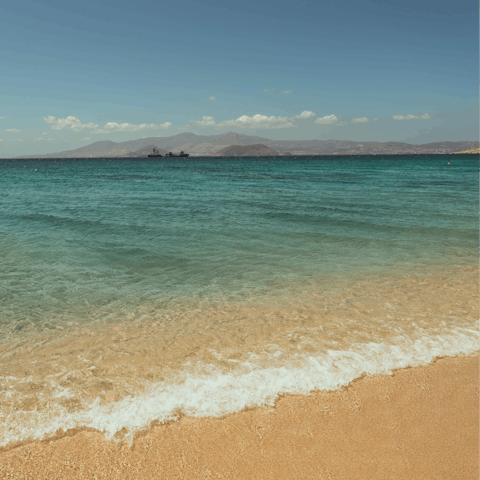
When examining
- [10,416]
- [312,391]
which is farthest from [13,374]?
[312,391]

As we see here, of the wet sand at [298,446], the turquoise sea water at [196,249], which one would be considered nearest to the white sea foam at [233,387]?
the wet sand at [298,446]

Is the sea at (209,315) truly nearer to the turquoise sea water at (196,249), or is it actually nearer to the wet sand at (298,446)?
the turquoise sea water at (196,249)

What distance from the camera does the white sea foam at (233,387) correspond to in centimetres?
413

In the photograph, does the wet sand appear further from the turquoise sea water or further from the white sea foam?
the turquoise sea water

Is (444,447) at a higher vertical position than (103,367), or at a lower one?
lower

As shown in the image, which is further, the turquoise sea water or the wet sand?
the turquoise sea water

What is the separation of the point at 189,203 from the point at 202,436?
20785 millimetres

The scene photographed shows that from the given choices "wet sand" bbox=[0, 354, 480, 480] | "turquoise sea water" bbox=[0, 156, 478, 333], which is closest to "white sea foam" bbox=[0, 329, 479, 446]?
"wet sand" bbox=[0, 354, 480, 480]

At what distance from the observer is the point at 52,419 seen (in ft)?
13.7

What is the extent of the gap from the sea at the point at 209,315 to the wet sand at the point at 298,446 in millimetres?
245

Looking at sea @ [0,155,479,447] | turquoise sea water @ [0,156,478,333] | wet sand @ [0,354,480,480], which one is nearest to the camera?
wet sand @ [0,354,480,480]

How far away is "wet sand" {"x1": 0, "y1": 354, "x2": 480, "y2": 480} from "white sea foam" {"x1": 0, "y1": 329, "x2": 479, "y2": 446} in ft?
0.61

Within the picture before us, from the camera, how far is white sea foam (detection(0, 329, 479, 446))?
413cm

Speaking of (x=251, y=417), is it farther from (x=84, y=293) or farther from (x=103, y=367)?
(x=84, y=293)
